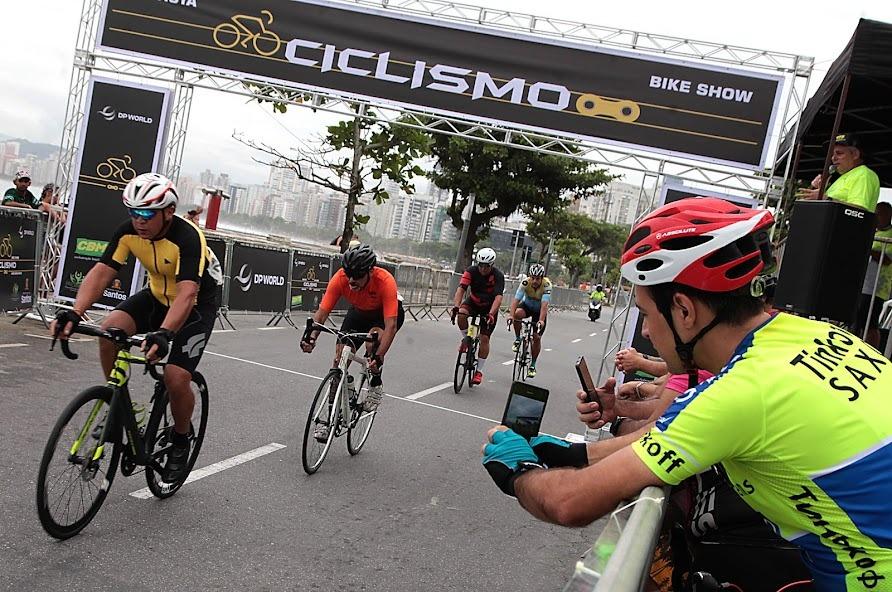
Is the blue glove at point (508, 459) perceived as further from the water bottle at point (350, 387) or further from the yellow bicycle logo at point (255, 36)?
the yellow bicycle logo at point (255, 36)

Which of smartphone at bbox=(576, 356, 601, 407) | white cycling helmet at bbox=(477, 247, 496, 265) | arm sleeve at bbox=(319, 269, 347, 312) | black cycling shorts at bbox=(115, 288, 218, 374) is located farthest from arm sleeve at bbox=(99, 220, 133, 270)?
white cycling helmet at bbox=(477, 247, 496, 265)

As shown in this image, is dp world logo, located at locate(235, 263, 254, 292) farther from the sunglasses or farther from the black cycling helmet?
the sunglasses

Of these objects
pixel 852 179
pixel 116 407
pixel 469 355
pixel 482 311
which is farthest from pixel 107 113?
pixel 852 179

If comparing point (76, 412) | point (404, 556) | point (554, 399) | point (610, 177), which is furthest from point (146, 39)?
point (610, 177)

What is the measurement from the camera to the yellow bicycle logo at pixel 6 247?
1052 centimetres

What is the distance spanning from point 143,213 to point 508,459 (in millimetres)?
3486

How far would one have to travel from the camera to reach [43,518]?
399cm

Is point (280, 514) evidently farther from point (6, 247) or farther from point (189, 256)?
point (6, 247)

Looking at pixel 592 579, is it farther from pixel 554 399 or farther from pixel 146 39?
pixel 146 39

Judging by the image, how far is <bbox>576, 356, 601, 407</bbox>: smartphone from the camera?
2.78 metres

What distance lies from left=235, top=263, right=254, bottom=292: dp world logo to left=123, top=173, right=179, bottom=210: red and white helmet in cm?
1040

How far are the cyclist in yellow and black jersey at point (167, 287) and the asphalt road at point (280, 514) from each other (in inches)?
26.6

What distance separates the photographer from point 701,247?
1975mm

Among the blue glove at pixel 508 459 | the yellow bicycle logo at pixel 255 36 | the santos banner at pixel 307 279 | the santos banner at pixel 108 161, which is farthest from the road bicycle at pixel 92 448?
the santos banner at pixel 307 279
